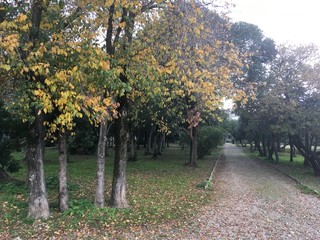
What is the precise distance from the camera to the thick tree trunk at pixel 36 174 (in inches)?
291

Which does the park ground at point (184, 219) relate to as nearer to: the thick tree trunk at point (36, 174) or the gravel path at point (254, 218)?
the gravel path at point (254, 218)

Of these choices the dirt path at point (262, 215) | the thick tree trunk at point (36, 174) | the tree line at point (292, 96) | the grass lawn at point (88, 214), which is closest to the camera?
the grass lawn at point (88, 214)

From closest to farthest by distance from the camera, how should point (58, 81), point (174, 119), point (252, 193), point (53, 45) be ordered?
point (58, 81)
point (53, 45)
point (252, 193)
point (174, 119)

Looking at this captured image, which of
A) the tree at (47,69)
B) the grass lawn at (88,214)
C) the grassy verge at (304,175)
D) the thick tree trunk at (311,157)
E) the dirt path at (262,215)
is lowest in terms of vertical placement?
the grassy verge at (304,175)

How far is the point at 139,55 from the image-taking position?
7.66 meters

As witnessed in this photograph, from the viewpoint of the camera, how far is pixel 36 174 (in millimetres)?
7453

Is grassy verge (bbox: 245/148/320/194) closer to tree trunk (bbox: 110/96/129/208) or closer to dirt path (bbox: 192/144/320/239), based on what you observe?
dirt path (bbox: 192/144/320/239)

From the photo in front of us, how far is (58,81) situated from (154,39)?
316 cm

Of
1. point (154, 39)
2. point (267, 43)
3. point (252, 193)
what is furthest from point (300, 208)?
point (267, 43)

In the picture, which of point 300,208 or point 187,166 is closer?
point 300,208

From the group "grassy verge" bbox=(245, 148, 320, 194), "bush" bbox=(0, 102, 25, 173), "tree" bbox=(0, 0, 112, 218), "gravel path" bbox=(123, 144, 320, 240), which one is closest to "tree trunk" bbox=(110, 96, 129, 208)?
"tree" bbox=(0, 0, 112, 218)

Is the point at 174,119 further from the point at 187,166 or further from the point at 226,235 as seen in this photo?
the point at 226,235

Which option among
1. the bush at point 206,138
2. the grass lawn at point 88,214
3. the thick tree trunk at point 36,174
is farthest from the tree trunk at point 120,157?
the bush at point 206,138

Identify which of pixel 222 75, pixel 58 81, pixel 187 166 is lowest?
pixel 187 166
